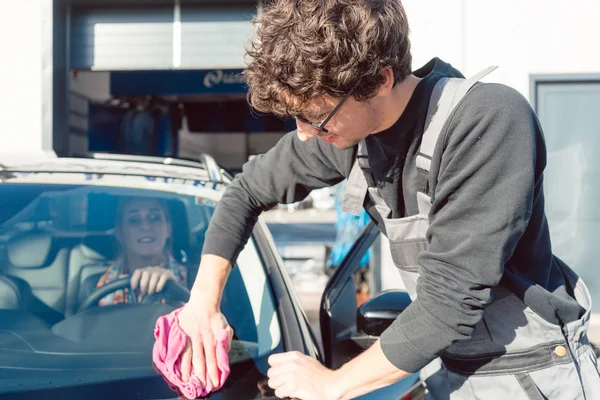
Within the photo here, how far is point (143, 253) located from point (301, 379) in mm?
1253

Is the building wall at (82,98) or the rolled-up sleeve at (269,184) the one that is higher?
the building wall at (82,98)

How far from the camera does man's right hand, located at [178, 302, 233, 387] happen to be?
5.02ft

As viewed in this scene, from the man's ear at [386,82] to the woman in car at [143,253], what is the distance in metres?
1.21

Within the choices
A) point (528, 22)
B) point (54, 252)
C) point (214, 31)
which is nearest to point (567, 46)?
point (528, 22)

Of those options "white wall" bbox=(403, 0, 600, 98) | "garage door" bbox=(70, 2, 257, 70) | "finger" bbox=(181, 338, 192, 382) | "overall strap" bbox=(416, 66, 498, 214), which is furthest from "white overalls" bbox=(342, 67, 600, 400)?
"garage door" bbox=(70, 2, 257, 70)

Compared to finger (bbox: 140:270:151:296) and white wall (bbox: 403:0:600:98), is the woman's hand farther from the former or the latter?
white wall (bbox: 403:0:600:98)

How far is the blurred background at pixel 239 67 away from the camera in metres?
5.30

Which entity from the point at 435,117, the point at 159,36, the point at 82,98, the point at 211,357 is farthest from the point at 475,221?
the point at 82,98

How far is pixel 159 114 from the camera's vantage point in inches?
457

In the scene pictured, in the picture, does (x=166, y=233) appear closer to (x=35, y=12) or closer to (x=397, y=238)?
(x=397, y=238)

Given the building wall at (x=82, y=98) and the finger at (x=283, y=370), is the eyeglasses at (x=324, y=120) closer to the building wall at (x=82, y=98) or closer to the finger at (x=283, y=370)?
the finger at (x=283, y=370)

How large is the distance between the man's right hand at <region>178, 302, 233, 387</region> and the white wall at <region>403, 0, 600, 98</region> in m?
4.19

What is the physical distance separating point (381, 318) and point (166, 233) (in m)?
0.95

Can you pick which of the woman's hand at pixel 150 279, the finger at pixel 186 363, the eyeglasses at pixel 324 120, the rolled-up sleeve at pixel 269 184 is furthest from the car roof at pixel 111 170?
the eyeglasses at pixel 324 120
